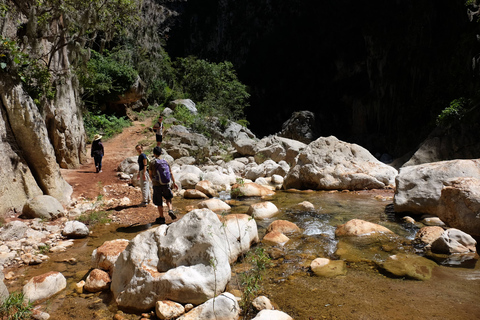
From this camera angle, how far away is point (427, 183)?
21.6ft

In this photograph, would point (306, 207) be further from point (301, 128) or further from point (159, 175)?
point (301, 128)

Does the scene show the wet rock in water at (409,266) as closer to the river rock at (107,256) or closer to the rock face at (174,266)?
the rock face at (174,266)

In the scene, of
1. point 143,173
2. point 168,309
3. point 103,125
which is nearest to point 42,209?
→ point 143,173

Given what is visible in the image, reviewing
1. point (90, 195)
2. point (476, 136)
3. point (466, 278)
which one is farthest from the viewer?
point (476, 136)

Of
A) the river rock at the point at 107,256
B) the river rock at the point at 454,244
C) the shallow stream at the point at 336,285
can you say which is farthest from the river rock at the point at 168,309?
the river rock at the point at 454,244

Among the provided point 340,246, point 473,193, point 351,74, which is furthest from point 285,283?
point 351,74

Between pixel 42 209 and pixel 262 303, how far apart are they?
5.12 metres

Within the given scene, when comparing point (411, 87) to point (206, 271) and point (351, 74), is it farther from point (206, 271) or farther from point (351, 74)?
point (206, 271)

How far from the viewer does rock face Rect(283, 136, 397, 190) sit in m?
10.4

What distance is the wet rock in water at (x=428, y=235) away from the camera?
5.14 meters

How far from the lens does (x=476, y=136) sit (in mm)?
11109

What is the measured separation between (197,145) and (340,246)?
11.0 metres

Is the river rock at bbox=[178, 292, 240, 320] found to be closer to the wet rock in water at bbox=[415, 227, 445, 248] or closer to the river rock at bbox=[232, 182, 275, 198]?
the wet rock in water at bbox=[415, 227, 445, 248]

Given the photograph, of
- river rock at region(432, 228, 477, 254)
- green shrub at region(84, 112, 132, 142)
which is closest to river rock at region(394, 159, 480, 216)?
river rock at region(432, 228, 477, 254)
